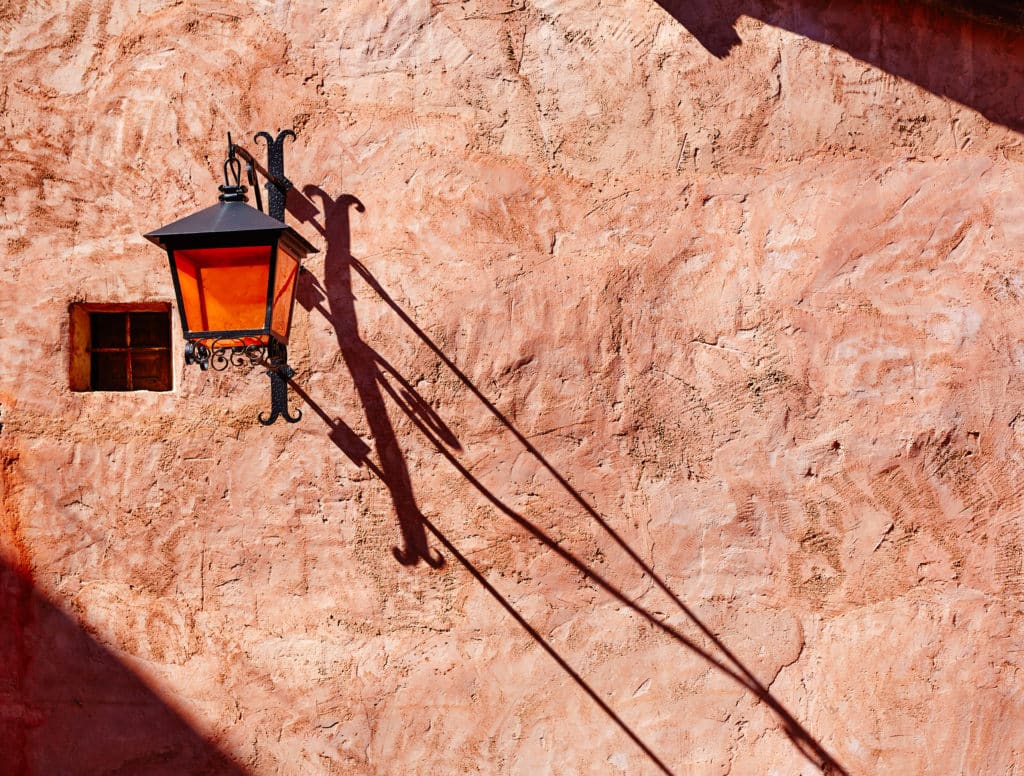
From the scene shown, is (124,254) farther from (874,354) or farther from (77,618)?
(874,354)

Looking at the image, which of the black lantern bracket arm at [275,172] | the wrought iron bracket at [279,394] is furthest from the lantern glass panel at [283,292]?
the black lantern bracket arm at [275,172]

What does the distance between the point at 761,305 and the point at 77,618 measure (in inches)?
111

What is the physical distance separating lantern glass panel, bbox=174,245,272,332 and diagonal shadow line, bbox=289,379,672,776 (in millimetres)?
659

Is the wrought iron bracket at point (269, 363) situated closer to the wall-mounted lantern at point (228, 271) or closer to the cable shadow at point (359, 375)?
the wall-mounted lantern at point (228, 271)

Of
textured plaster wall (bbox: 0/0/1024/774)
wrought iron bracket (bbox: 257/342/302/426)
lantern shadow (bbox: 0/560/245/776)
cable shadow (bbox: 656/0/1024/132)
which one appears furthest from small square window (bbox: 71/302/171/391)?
cable shadow (bbox: 656/0/1024/132)

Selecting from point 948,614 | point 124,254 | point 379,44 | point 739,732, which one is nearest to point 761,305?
point 948,614

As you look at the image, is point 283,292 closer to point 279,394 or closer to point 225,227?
point 225,227

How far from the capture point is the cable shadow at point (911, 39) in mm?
3363

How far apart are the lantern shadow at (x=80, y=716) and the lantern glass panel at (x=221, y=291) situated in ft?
4.59

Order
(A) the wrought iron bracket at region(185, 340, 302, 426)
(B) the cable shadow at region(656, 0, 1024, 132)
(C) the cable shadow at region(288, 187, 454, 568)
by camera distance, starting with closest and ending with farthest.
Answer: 1. (A) the wrought iron bracket at region(185, 340, 302, 426)
2. (C) the cable shadow at region(288, 187, 454, 568)
3. (B) the cable shadow at region(656, 0, 1024, 132)

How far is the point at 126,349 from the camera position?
11.4 ft

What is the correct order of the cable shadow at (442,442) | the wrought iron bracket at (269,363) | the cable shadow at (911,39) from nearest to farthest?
the wrought iron bracket at (269,363), the cable shadow at (442,442), the cable shadow at (911,39)

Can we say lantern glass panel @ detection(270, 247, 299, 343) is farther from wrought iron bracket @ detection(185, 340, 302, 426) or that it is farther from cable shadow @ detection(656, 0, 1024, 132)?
cable shadow @ detection(656, 0, 1024, 132)

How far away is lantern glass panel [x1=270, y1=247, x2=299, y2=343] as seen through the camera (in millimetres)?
2729
